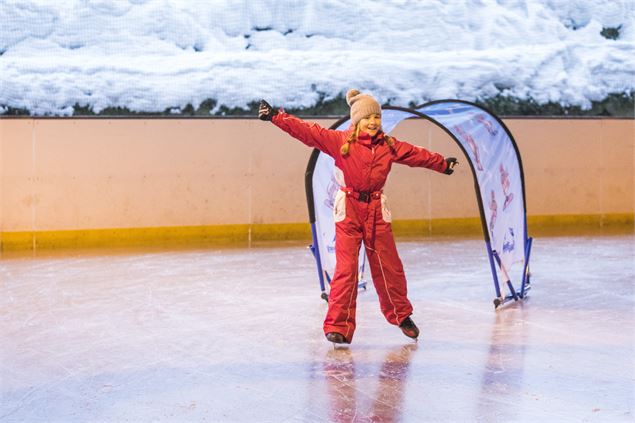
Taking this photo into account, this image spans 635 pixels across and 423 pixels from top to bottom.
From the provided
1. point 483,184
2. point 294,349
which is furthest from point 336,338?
point 483,184

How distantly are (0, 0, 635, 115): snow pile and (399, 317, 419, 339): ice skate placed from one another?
647cm

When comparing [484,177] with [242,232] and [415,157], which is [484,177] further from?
[242,232]

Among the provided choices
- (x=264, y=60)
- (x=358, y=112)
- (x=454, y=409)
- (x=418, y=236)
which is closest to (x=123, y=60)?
(x=264, y=60)

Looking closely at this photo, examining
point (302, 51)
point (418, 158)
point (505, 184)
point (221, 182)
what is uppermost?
point (302, 51)

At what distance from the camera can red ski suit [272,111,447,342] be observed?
5.05 meters

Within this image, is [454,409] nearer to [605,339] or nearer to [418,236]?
[605,339]

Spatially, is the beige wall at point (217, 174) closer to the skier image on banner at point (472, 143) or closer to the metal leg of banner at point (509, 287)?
A: the metal leg of banner at point (509, 287)

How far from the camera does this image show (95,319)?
5.97 meters

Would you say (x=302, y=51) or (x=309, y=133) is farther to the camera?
(x=302, y=51)

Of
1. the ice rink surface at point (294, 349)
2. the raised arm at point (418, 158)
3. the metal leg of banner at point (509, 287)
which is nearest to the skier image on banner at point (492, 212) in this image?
the metal leg of banner at point (509, 287)

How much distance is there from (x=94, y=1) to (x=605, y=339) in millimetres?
7987

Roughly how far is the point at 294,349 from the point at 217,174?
564 centimetres

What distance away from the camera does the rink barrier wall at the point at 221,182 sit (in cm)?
994

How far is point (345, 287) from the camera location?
508 cm
